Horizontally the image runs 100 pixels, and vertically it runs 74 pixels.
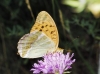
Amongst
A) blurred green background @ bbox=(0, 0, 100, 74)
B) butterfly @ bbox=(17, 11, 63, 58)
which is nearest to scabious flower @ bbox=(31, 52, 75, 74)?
butterfly @ bbox=(17, 11, 63, 58)

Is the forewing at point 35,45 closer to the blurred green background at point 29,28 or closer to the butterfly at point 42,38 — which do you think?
the butterfly at point 42,38

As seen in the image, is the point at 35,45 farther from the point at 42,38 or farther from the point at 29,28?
the point at 29,28

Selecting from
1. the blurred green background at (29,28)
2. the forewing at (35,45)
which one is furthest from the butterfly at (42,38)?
the blurred green background at (29,28)

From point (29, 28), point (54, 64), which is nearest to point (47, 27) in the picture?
point (54, 64)

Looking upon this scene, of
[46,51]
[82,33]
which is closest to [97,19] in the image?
[82,33]

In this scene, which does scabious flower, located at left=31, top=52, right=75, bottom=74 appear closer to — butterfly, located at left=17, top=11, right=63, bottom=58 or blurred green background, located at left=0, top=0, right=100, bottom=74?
butterfly, located at left=17, top=11, right=63, bottom=58

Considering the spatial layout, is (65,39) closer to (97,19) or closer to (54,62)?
(97,19)
